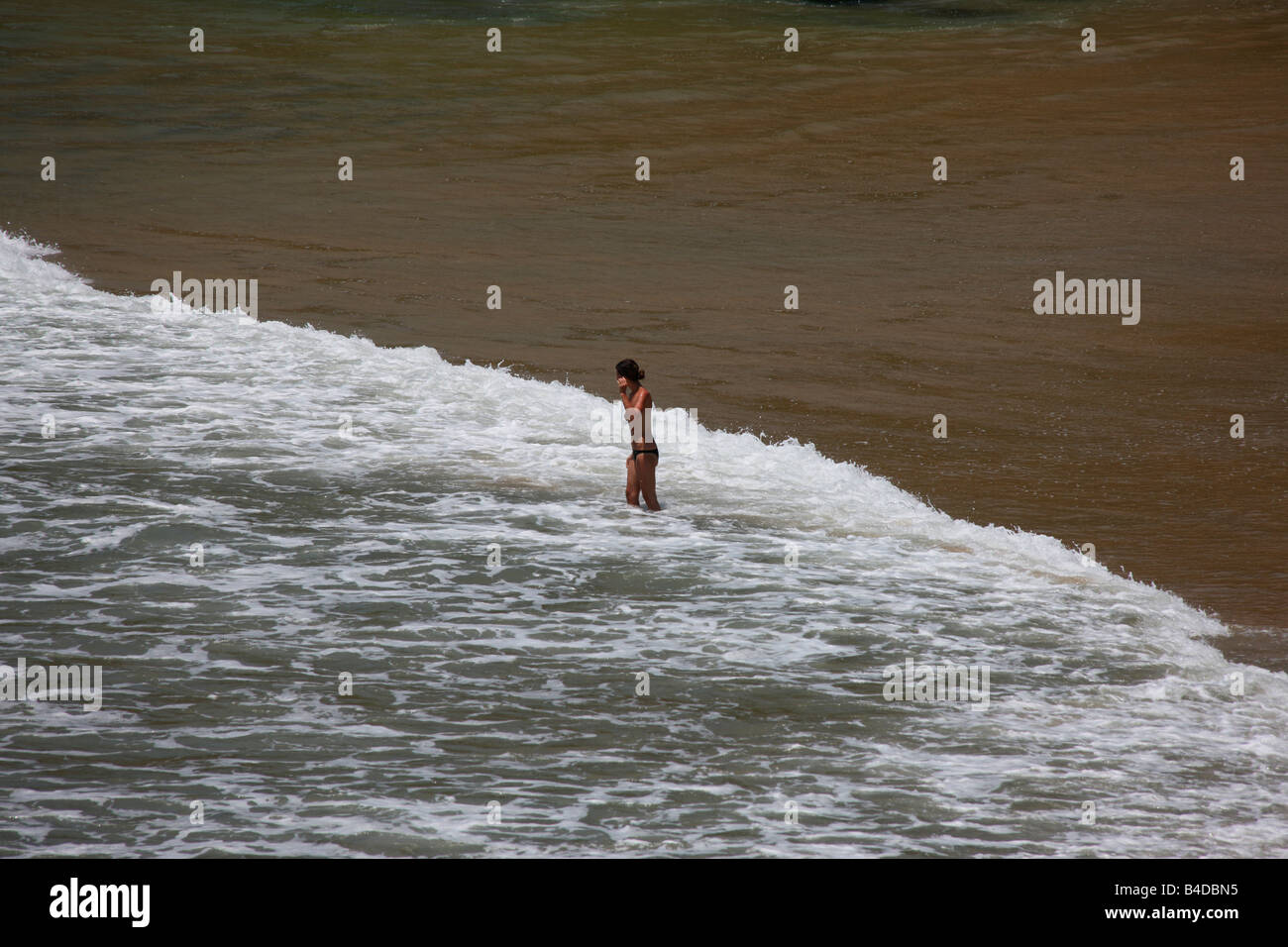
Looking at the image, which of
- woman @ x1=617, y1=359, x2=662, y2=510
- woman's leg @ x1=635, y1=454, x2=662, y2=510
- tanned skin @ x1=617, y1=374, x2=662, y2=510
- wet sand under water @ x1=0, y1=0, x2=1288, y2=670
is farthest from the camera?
wet sand under water @ x1=0, y1=0, x2=1288, y2=670

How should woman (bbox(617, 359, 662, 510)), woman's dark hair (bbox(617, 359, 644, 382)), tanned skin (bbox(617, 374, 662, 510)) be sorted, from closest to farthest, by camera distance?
woman's dark hair (bbox(617, 359, 644, 382)) → woman (bbox(617, 359, 662, 510)) → tanned skin (bbox(617, 374, 662, 510))

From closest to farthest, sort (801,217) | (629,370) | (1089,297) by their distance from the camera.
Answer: (629,370)
(1089,297)
(801,217)

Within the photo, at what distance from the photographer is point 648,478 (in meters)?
14.3

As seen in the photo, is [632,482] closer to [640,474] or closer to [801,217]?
[640,474]

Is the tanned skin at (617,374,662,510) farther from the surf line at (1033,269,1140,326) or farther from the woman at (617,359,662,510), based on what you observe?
the surf line at (1033,269,1140,326)

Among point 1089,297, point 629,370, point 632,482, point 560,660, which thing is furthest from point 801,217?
point 560,660

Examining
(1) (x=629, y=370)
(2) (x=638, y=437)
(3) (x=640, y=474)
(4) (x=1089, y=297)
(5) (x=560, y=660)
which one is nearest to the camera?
(5) (x=560, y=660)

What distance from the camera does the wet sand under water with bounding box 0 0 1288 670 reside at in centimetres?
1642

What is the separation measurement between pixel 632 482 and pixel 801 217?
1567cm

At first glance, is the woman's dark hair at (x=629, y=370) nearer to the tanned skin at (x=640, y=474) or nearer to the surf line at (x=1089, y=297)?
the tanned skin at (x=640, y=474)

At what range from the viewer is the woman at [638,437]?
1316cm

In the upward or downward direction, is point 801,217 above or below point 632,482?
above

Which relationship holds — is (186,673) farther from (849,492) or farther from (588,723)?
(849,492)

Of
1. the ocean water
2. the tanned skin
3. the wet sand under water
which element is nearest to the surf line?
the wet sand under water
